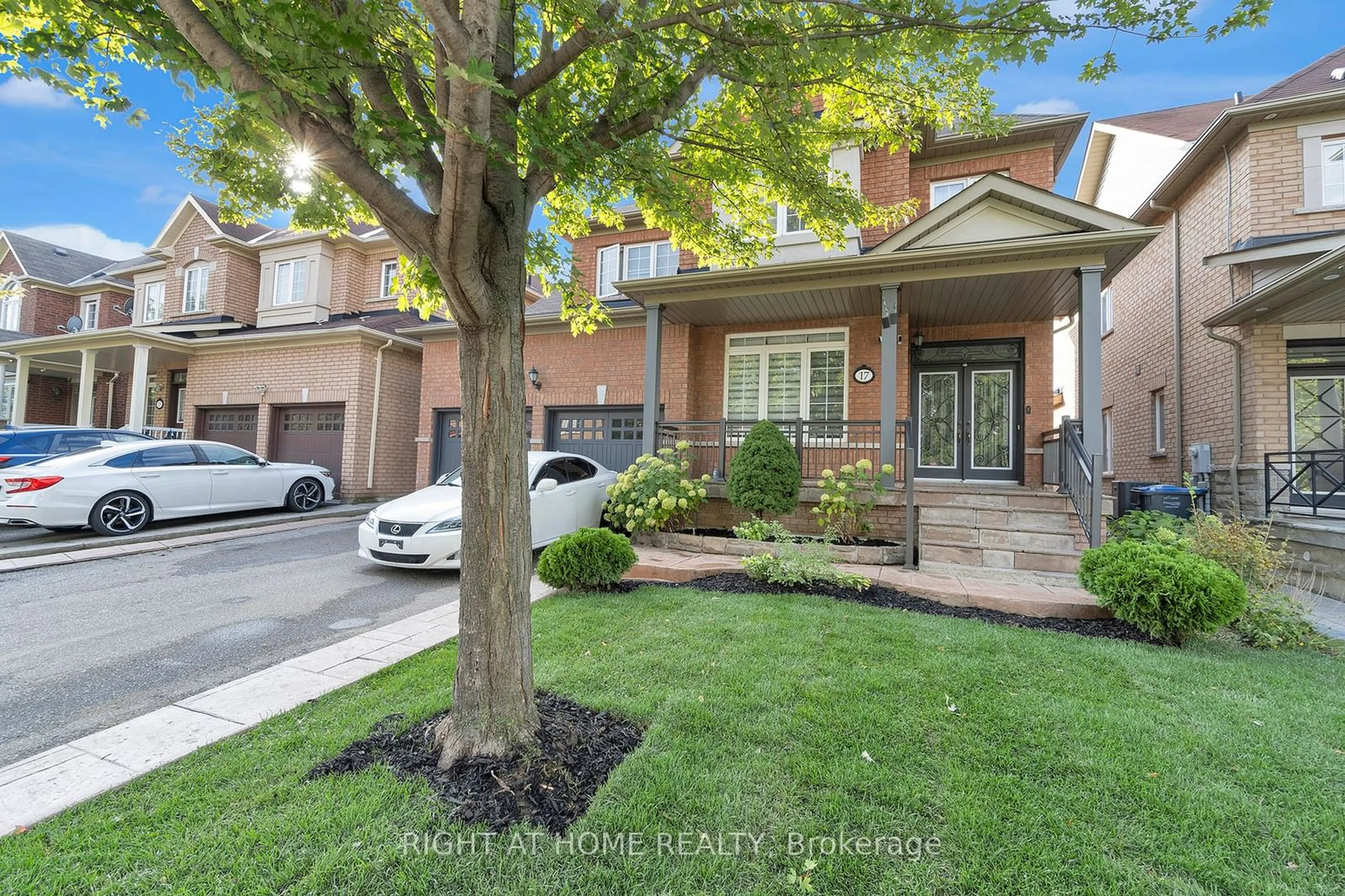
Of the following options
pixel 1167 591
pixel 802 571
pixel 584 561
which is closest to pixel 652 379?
pixel 584 561

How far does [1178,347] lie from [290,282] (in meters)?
20.3

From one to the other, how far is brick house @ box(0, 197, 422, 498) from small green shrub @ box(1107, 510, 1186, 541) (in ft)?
44.3

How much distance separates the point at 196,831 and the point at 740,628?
323cm

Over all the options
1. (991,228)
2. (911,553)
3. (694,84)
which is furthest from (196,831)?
(991,228)

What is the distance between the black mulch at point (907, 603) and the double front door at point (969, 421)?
176 inches

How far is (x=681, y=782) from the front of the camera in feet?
7.52

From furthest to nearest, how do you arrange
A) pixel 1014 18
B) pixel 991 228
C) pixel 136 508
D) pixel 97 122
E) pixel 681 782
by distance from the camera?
pixel 136 508, pixel 991 228, pixel 97 122, pixel 1014 18, pixel 681 782

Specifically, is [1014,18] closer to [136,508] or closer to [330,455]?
[136,508]

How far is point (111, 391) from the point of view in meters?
16.8

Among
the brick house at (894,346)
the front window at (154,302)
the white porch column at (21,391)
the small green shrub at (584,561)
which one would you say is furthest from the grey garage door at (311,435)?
the small green shrub at (584,561)

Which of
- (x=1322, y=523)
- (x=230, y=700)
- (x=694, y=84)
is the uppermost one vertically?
(x=694, y=84)

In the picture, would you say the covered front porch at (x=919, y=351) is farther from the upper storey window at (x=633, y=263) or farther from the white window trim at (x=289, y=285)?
the white window trim at (x=289, y=285)

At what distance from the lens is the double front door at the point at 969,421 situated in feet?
28.9

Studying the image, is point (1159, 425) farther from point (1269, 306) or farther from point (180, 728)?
point (180, 728)
